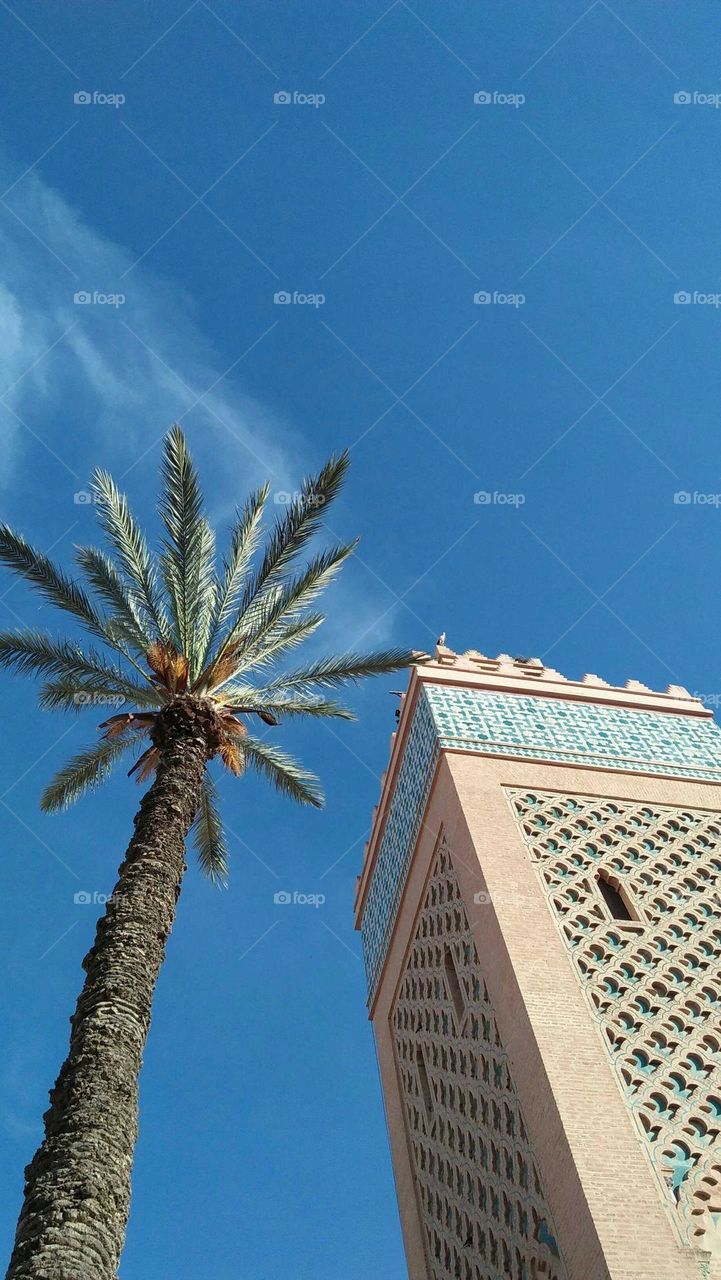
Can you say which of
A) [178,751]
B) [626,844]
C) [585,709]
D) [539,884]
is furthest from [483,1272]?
[585,709]

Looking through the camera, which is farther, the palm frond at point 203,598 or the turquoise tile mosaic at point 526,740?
the turquoise tile mosaic at point 526,740

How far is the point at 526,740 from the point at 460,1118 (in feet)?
9.78

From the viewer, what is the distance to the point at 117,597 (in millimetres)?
7305

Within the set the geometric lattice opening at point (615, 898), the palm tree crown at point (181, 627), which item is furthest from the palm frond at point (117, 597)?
the geometric lattice opening at point (615, 898)

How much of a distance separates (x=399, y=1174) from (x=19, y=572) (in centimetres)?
574

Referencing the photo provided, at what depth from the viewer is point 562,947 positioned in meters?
6.25

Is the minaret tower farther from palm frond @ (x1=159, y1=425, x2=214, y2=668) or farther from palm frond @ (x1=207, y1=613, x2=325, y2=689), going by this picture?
palm frond @ (x1=159, y1=425, x2=214, y2=668)

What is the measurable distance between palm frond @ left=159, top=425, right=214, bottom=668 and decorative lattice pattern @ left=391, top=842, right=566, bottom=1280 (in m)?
2.79

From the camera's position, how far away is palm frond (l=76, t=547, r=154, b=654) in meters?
7.25

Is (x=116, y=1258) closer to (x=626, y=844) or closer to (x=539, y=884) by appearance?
(x=539, y=884)

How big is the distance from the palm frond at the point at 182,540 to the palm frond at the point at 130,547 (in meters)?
0.17

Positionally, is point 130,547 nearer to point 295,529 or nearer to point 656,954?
point 295,529

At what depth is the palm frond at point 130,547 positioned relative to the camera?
24.1ft

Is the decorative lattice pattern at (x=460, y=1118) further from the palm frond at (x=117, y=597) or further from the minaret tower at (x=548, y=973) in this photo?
the palm frond at (x=117, y=597)
